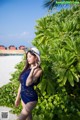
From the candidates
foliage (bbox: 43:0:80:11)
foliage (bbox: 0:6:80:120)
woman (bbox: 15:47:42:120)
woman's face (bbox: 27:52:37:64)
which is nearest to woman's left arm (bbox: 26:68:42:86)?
woman (bbox: 15:47:42:120)

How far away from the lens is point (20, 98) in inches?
243

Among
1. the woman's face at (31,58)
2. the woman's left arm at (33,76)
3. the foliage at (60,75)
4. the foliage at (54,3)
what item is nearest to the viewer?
the woman's left arm at (33,76)

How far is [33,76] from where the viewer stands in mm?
5805

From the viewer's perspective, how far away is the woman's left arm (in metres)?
5.77

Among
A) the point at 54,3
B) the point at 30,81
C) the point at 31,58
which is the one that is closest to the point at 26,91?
the point at 30,81

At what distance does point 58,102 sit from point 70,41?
1.35m

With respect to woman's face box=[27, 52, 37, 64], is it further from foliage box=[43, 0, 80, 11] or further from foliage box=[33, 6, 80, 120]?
foliage box=[43, 0, 80, 11]

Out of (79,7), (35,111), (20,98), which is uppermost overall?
(79,7)

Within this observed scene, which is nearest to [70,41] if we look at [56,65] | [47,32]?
[56,65]

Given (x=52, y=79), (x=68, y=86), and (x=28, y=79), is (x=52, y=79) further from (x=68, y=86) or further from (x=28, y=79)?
(x=28, y=79)

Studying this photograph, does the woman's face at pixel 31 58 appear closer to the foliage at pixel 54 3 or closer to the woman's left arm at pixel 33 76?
the woman's left arm at pixel 33 76

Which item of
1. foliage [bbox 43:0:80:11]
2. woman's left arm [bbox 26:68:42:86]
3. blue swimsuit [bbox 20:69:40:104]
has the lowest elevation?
blue swimsuit [bbox 20:69:40:104]

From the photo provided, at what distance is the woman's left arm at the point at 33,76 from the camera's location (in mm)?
5770

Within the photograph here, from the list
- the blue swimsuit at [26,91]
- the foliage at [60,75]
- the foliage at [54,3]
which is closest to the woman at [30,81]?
the blue swimsuit at [26,91]
